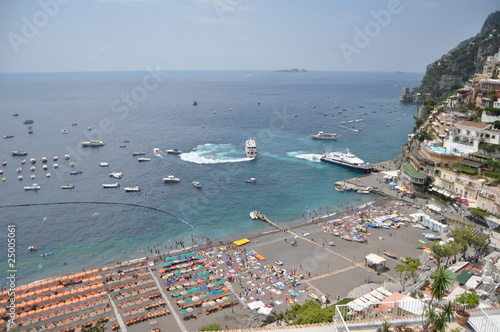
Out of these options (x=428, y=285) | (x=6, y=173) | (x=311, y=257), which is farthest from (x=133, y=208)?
(x=428, y=285)

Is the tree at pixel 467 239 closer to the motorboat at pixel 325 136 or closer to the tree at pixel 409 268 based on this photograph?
the tree at pixel 409 268

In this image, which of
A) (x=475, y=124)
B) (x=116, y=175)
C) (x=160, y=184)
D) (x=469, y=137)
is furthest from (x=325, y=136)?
(x=116, y=175)

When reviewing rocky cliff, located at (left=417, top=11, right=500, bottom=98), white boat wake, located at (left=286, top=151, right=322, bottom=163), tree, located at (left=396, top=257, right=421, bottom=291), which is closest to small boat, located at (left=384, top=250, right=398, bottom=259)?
tree, located at (left=396, top=257, right=421, bottom=291)

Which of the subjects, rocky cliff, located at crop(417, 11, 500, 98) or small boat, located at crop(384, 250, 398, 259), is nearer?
small boat, located at crop(384, 250, 398, 259)

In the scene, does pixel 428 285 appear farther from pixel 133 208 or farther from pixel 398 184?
pixel 133 208

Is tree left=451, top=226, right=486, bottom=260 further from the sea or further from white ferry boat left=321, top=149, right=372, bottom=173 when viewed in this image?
white ferry boat left=321, top=149, right=372, bottom=173

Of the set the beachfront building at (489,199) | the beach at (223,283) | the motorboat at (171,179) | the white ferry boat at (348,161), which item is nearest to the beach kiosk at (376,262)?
the beach at (223,283)

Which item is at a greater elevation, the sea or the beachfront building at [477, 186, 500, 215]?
the beachfront building at [477, 186, 500, 215]
